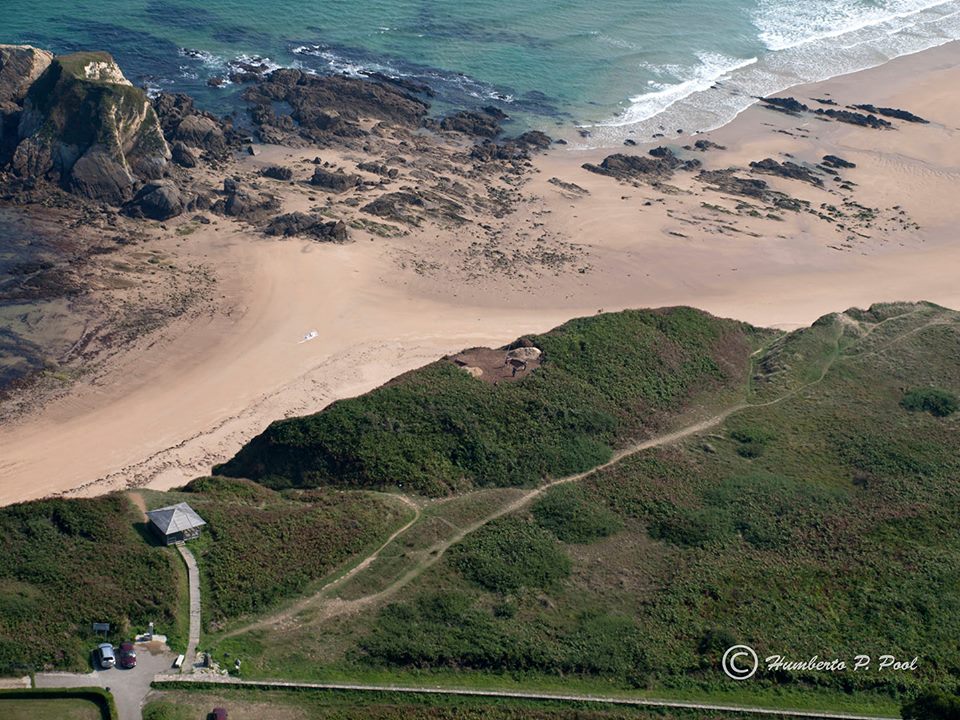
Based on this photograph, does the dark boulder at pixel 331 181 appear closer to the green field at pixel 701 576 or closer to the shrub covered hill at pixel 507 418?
the shrub covered hill at pixel 507 418

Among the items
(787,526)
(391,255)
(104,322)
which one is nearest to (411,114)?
(391,255)

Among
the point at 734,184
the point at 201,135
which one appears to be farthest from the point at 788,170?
the point at 201,135

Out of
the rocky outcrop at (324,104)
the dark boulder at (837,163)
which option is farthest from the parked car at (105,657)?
the dark boulder at (837,163)

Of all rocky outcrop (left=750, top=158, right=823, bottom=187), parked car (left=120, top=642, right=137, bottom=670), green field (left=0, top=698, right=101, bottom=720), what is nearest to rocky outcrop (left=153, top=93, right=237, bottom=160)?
rocky outcrop (left=750, top=158, right=823, bottom=187)

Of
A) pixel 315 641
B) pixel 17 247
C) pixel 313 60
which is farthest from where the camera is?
pixel 313 60

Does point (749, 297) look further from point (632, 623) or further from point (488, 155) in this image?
point (632, 623)

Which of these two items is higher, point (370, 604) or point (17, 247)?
point (17, 247)

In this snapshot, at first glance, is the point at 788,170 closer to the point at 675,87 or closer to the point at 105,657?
the point at 675,87

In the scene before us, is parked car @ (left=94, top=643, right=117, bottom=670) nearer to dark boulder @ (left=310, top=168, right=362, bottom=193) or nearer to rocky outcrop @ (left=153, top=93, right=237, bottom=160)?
dark boulder @ (left=310, top=168, right=362, bottom=193)
